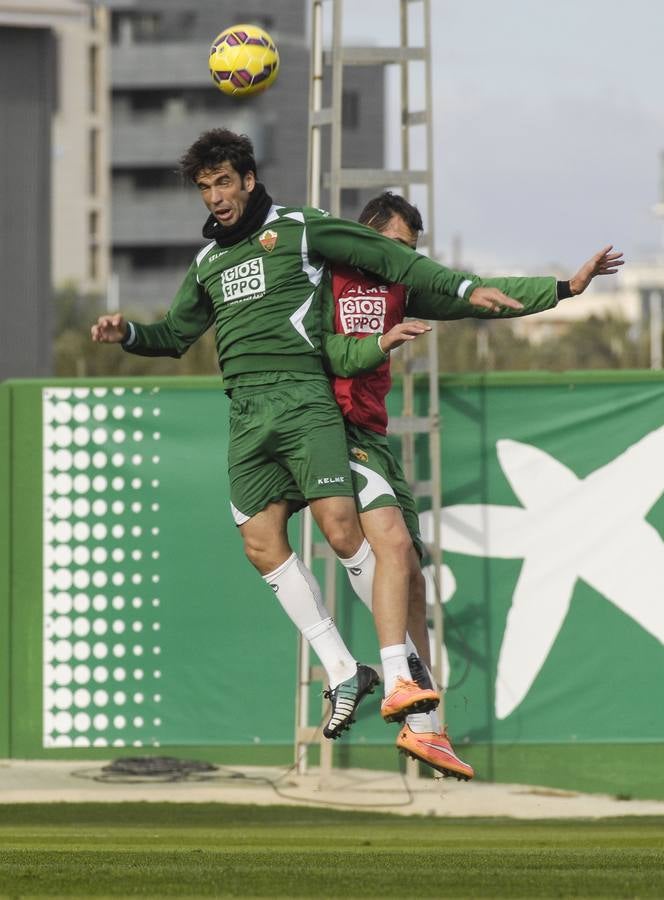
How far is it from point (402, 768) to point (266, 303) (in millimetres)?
4290

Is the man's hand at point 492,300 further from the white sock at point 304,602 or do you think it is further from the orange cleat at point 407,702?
→ the orange cleat at point 407,702

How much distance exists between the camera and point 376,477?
Result: 8336mm

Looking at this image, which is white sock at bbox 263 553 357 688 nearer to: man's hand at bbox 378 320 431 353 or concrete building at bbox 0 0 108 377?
man's hand at bbox 378 320 431 353

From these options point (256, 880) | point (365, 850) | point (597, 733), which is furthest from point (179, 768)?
point (256, 880)

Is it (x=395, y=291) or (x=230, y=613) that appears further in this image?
(x=230, y=613)

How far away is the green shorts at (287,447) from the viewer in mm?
8102

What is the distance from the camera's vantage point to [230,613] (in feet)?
38.0

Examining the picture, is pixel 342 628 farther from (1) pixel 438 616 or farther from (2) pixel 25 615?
A: (2) pixel 25 615

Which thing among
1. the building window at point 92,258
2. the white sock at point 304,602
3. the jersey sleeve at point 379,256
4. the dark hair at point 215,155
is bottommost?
the white sock at point 304,602

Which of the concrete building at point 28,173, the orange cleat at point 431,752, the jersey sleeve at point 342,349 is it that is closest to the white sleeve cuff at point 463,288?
the jersey sleeve at point 342,349

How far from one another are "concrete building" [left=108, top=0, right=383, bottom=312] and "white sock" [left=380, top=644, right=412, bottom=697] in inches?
2879

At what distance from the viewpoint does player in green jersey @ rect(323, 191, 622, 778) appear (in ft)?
26.0

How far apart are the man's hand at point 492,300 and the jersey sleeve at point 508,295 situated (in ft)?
0.09

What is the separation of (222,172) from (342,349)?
3.22ft
